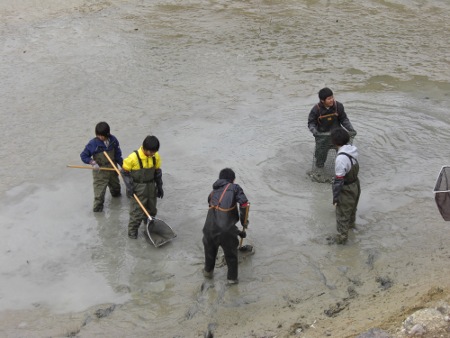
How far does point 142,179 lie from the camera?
6.84 m

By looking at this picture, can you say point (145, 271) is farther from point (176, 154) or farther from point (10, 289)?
point (176, 154)

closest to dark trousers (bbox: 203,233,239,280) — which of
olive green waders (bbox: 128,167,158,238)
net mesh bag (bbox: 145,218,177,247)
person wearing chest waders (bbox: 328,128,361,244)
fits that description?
net mesh bag (bbox: 145,218,177,247)

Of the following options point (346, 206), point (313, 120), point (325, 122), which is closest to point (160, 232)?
point (346, 206)

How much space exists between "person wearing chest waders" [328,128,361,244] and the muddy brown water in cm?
32

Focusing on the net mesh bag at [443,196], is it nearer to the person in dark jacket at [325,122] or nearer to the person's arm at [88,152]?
the person in dark jacket at [325,122]

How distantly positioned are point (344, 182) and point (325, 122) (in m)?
1.71

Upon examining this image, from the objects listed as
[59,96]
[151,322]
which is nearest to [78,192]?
[151,322]

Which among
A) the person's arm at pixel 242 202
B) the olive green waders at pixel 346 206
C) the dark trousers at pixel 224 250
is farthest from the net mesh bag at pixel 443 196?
the dark trousers at pixel 224 250

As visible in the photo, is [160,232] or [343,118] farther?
[343,118]

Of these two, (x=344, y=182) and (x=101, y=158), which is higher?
(x=344, y=182)

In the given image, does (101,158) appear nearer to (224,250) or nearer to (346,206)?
(224,250)

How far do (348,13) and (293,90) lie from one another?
232 inches

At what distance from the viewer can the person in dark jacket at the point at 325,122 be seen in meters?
7.90

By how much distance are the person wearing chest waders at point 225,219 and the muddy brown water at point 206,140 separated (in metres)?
0.45
